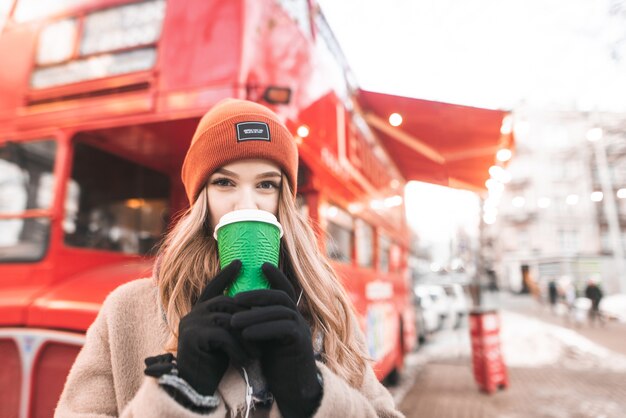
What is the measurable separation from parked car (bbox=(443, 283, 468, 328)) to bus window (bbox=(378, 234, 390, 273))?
8.89m

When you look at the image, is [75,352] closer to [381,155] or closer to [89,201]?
[89,201]

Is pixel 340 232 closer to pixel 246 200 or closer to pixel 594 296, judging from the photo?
pixel 246 200

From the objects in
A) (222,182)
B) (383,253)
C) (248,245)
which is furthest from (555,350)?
(248,245)

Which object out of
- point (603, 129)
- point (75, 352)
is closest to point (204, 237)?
point (75, 352)

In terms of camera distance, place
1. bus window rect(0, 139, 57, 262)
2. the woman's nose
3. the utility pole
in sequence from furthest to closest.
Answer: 1. the utility pole
2. bus window rect(0, 139, 57, 262)
3. the woman's nose

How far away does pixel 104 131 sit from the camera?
281cm

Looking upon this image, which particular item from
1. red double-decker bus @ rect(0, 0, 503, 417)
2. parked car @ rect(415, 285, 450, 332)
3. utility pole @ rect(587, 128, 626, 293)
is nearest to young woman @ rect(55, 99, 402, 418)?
red double-decker bus @ rect(0, 0, 503, 417)

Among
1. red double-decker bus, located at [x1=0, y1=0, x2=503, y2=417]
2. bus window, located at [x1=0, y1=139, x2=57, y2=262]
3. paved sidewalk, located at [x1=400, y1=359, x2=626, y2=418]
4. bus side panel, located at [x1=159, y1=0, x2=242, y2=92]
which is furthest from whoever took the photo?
paved sidewalk, located at [x1=400, y1=359, x2=626, y2=418]

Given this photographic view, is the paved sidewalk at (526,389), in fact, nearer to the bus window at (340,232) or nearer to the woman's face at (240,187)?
the bus window at (340,232)

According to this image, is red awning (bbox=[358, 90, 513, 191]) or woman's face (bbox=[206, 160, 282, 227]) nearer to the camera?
woman's face (bbox=[206, 160, 282, 227])

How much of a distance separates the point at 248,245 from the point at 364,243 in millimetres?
3765

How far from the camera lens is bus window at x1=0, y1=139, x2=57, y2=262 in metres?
2.68

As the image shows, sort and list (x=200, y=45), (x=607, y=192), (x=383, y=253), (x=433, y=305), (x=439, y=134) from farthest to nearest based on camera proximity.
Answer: (x=433, y=305) < (x=383, y=253) < (x=439, y=134) < (x=607, y=192) < (x=200, y=45)

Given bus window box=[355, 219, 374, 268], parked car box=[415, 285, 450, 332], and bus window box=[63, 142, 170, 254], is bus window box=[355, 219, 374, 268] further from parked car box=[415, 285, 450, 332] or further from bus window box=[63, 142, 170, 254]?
parked car box=[415, 285, 450, 332]
